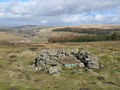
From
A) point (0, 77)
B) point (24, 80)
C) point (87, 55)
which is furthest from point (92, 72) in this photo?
point (0, 77)

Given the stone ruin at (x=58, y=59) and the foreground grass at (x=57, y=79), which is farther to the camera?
the stone ruin at (x=58, y=59)

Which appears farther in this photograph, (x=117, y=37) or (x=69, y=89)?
(x=117, y=37)

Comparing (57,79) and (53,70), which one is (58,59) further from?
(57,79)

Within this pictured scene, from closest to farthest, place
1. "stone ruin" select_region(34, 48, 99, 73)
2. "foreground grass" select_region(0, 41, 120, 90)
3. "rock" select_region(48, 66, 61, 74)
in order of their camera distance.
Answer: "foreground grass" select_region(0, 41, 120, 90), "rock" select_region(48, 66, 61, 74), "stone ruin" select_region(34, 48, 99, 73)

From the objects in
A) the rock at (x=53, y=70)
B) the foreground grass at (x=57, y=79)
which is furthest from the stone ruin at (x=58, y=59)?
the foreground grass at (x=57, y=79)

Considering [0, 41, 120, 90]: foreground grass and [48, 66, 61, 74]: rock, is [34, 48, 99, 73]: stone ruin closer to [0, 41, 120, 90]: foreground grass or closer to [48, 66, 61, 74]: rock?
[48, 66, 61, 74]: rock

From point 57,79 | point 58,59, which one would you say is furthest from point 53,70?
point 58,59

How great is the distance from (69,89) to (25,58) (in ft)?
128

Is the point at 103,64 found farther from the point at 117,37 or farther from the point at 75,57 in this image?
the point at 117,37

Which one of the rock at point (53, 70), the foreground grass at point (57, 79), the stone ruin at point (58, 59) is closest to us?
the foreground grass at point (57, 79)

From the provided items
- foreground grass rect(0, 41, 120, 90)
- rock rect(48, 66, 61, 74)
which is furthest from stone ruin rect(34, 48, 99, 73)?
foreground grass rect(0, 41, 120, 90)

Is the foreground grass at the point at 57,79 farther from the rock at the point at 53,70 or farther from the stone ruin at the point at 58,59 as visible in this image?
the stone ruin at the point at 58,59

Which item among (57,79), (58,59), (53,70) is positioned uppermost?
(58,59)

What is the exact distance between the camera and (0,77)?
50.1 m
